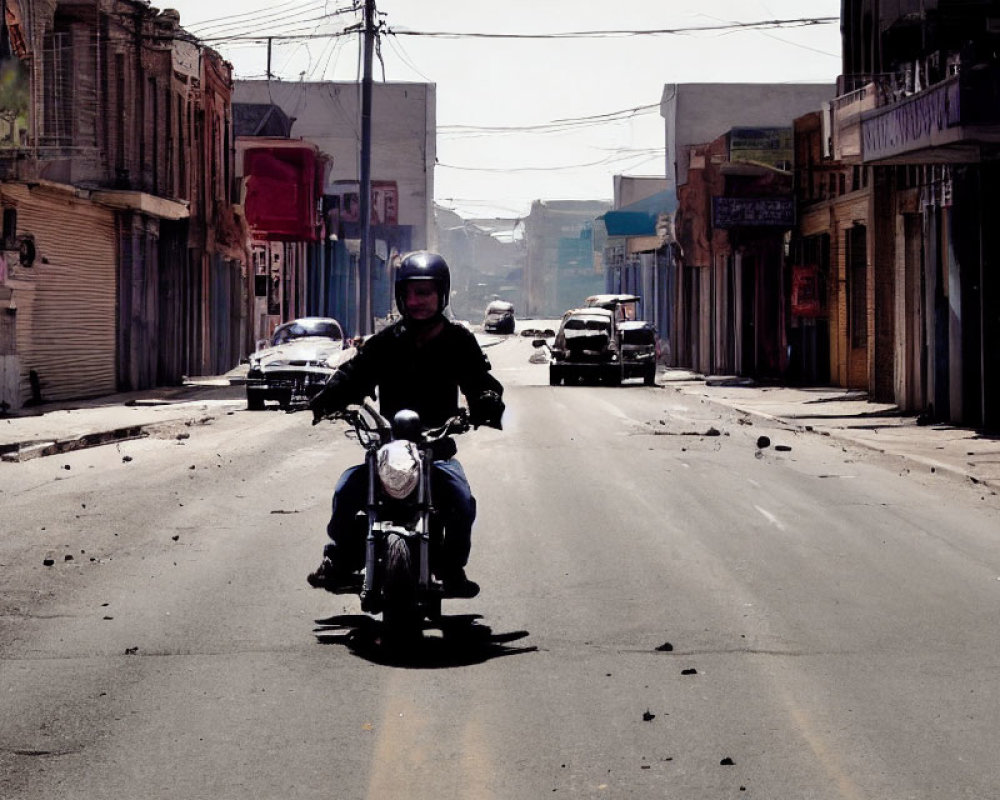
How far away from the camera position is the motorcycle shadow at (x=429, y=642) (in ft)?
26.4

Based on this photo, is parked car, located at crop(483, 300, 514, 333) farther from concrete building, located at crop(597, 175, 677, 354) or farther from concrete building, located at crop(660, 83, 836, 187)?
concrete building, located at crop(660, 83, 836, 187)

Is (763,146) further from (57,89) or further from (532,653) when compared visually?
(532,653)

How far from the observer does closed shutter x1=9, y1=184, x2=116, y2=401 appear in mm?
32594

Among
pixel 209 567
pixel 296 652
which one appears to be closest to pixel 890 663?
pixel 296 652

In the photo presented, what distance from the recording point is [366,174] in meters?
47.8

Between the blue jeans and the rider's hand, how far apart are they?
0.89 ft

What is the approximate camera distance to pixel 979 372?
24938 millimetres

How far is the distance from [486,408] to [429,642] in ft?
4.00

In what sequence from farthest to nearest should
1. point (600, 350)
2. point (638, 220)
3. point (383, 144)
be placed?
1. point (383, 144)
2. point (638, 220)
3. point (600, 350)

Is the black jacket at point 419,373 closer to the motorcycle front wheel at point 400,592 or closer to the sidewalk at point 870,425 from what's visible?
the motorcycle front wheel at point 400,592

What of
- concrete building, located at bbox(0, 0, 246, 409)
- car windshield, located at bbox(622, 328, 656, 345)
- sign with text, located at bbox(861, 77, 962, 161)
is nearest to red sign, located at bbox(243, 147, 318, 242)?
concrete building, located at bbox(0, 0, 246, 409)

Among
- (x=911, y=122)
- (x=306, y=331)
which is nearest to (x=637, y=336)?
(x=306, y=331)

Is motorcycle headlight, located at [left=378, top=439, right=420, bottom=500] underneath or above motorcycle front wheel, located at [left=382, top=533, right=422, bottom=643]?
above

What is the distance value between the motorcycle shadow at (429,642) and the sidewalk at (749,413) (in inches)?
370
